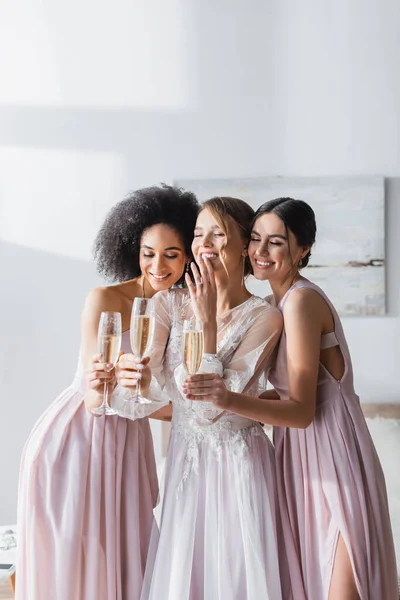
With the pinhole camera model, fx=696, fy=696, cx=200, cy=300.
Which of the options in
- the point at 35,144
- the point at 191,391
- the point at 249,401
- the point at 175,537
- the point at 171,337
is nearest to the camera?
the point at 191,391

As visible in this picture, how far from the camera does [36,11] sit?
413 cm

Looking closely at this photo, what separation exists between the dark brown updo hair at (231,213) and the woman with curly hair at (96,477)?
0.68ft

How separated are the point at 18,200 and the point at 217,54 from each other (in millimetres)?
1451

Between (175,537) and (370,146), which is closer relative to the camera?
(175,537)

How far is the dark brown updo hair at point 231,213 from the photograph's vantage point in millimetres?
2016

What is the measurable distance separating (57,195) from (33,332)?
2.72 feet

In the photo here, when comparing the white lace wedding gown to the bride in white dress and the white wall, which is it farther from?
the white wall

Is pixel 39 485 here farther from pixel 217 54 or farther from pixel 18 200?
pixel 217 54

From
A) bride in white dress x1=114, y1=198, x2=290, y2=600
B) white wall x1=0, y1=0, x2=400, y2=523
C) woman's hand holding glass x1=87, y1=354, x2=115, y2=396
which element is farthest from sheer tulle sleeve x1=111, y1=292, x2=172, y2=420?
white wall x1=0, y1=0, x2=400, y2=523

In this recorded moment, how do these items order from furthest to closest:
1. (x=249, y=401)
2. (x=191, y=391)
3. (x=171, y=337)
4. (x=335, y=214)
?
(x=335, y=214)
(x=171, y=337)
(x=249, y=401)
(x=191, y=391)

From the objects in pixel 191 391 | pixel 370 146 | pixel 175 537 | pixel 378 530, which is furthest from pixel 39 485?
pixel 370 146

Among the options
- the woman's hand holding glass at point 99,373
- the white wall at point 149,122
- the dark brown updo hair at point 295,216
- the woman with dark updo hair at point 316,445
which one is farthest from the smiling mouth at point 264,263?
the white wall at point 149,122

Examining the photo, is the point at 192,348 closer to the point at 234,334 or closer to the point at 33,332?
the point at 234,334

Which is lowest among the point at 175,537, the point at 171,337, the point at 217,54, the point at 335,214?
the point at 175,537
